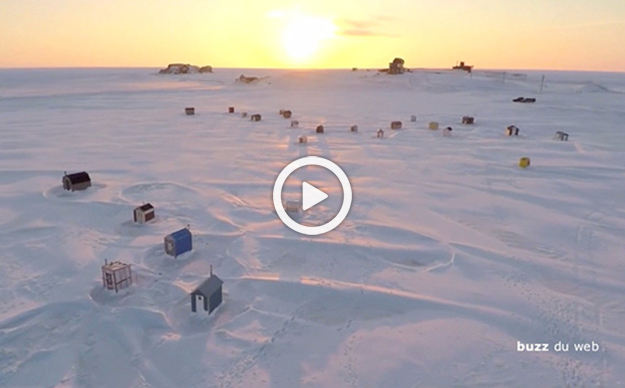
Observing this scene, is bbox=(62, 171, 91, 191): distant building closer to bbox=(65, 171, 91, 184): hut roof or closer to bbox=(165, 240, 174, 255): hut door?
bbox=(65, 171, 91, 184): hut roof

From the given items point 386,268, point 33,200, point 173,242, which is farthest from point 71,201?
point 386,268

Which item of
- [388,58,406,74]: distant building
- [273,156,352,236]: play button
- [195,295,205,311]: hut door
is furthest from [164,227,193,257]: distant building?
[388,58,406,74]: distant building

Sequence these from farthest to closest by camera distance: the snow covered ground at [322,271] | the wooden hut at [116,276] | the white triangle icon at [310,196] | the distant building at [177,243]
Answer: the white triangle icon at [310,196]
the distant building at [177,243]
the wooden hut at [116,276]
the snow covered ground at [322,271]

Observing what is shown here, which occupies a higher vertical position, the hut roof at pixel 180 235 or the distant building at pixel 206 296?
the hut roof at pixel 180 235

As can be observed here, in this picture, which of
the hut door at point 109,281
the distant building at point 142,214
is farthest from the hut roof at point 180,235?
the distant building at point 142,214

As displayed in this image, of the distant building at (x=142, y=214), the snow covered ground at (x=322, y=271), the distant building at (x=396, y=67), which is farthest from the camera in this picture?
the distant building at (x=396, y=67)

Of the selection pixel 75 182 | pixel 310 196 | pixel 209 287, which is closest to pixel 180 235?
pixel 209 287

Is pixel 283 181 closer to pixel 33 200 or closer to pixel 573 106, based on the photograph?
pixel 33 200

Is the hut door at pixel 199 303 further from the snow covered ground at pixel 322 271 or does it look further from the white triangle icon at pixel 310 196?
the white triangle icon at pixel 310 196
